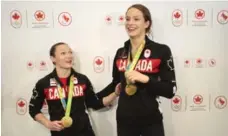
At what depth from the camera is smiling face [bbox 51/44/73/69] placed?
5.95ft

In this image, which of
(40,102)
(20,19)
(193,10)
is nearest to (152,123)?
(40,102)

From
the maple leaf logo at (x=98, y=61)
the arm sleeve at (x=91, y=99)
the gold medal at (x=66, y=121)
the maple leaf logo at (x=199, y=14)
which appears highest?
the maple leaf logo at (x=199, y=14)

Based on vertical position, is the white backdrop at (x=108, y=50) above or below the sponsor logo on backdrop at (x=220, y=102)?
above

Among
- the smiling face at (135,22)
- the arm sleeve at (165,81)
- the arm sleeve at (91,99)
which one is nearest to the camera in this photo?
the arm sleeve at (165,81)

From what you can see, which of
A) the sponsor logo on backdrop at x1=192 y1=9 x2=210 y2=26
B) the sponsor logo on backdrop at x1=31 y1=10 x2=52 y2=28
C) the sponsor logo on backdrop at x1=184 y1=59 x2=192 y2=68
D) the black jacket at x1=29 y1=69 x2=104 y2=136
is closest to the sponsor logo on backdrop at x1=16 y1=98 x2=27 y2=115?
the black jacket at x1=29 y1=69 x2=104 y2=136

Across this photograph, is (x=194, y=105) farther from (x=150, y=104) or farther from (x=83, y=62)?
(x=83, y=62)

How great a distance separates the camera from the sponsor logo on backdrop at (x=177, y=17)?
202cm

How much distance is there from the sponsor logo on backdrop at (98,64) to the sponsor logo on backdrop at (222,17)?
0.94 meters

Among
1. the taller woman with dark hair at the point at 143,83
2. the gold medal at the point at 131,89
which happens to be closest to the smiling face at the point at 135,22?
the taller woman with dark hair at the point at 143,83

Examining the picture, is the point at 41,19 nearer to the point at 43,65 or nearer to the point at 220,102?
the point at 43,65

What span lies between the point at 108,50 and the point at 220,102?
0.96 m

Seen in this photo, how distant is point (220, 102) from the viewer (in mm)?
2096

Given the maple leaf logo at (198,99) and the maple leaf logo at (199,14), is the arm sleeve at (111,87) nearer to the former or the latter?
the maple leaf logo at (198,99)

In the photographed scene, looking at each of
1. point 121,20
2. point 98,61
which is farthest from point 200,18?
point 98,61
